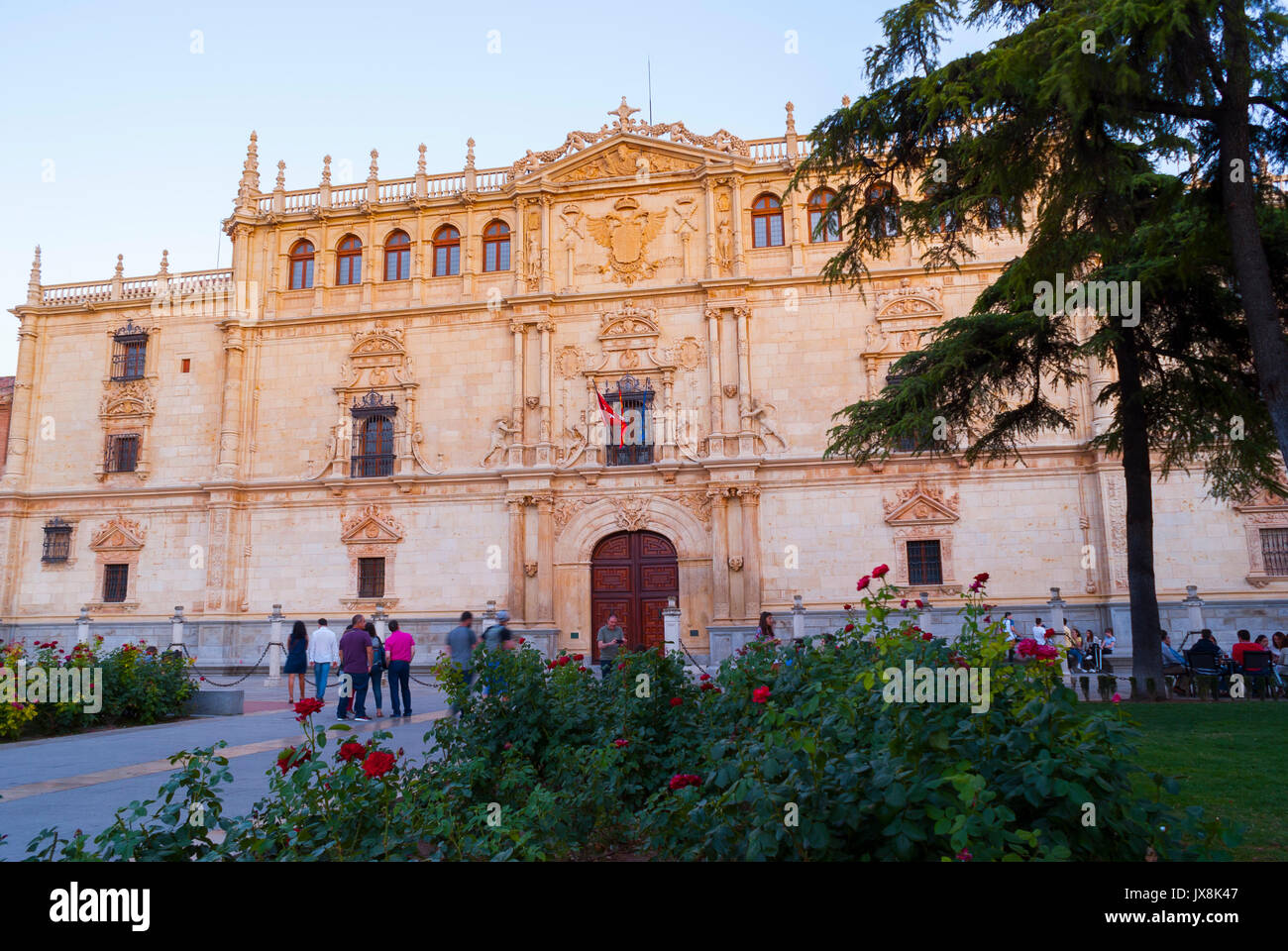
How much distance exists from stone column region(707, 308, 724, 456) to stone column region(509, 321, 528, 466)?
5.85 m

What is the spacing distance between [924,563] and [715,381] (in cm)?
813

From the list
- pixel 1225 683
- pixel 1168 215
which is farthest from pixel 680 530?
pixel 1168 215

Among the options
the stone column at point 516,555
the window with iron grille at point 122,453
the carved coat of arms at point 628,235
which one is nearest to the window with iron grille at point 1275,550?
the carved coat of arms at point 628,235

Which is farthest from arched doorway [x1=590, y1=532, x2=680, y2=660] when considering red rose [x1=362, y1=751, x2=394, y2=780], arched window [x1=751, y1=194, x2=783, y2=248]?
red rose [x1=362, y1=751, x2=394, y2=780]

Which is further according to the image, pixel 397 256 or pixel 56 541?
pixel 397 256

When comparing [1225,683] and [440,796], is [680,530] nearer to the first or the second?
[1225,683]

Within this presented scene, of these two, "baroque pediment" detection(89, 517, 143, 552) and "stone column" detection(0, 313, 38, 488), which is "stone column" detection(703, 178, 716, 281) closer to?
"baroque pediment" detection(89, 517, 143, 552)

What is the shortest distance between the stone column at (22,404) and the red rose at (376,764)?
3207 cm

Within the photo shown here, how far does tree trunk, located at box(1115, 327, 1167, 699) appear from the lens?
13328mm

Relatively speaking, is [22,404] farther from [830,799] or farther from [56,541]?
[830,799]

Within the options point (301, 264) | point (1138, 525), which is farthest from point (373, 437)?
point (1138, 525)

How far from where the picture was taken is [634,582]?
2559cm

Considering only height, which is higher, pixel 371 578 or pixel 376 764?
pixel 371 578

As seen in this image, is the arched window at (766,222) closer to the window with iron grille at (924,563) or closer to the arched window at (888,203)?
the window with iron grille at (924,563)
